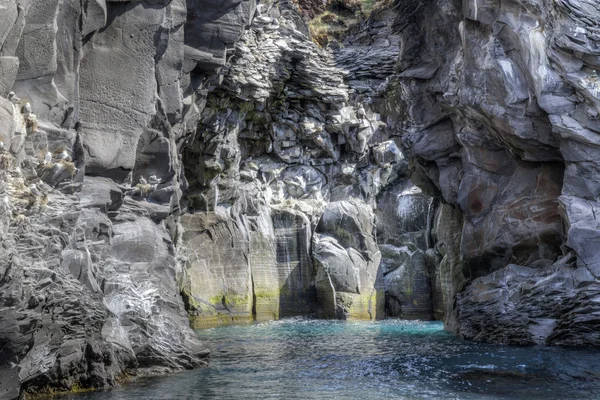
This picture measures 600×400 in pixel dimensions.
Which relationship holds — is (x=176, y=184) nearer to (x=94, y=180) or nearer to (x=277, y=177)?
(x=94, y=180)

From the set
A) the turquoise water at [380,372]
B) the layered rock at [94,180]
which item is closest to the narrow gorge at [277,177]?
the layered rock at [94,180]

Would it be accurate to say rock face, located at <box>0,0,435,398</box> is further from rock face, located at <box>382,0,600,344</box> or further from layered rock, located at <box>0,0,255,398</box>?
rock face, located at <box>382,0,600,344</box>

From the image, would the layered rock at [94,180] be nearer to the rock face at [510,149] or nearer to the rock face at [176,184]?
the rock face at [176,184]

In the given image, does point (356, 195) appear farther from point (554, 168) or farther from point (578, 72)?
point (578, 72)

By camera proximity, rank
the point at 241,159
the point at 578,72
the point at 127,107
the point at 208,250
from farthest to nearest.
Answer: the point at 241,159 → the point at 208,250 → the point at 578,72 → the point at 127,107

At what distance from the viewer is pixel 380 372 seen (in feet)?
54.6

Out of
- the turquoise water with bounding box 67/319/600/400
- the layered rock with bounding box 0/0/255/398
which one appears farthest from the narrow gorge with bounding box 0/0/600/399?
the turquoise water with bounding box 67/319/600/400

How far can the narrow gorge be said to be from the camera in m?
13.8

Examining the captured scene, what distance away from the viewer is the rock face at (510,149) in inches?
781

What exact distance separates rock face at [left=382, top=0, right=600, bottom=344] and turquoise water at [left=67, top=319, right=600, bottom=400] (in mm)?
1320

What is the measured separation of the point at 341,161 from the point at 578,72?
71.4 ft

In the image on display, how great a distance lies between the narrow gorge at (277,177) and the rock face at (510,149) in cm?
7

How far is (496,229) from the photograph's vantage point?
23.7 m

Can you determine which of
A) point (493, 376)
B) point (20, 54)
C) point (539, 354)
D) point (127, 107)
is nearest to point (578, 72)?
point (539, 354)
